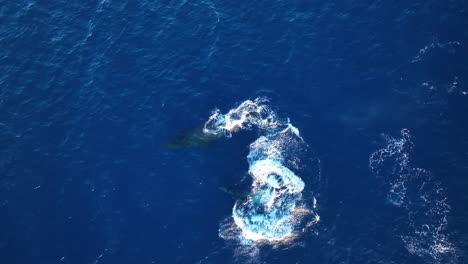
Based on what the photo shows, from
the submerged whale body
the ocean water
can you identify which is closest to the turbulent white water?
the ocean water

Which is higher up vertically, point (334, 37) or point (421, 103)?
point (334, 37)

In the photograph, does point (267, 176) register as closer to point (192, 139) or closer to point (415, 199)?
point (192, 139)

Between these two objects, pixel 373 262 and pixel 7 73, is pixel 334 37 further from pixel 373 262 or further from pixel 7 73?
pixel 7 73

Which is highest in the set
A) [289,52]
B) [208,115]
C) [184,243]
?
[289,52]

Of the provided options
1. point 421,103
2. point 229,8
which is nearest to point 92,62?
point 229,8

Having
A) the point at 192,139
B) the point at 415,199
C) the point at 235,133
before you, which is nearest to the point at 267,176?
the point at 235,133

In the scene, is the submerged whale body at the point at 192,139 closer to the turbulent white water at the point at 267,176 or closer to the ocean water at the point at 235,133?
the ocean water at the point at 235,133

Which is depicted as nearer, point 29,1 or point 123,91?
point 123,91
